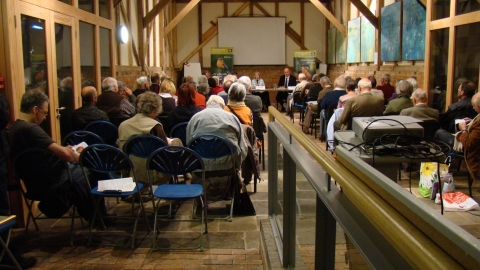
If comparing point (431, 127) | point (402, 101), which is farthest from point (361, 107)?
point (431, 127)

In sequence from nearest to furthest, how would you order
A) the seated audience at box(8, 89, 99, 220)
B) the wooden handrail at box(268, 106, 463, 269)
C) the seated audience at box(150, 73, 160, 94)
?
the wooden handrail at box(268, 106, 463, 269), the seated audience at box(8, 89, 99, 220), the seated audience at box(150, 73, 160, 94)

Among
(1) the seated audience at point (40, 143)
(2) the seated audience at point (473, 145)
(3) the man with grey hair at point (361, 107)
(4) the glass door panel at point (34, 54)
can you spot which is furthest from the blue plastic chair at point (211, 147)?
(3) the man with grey hair at point (361, 107)

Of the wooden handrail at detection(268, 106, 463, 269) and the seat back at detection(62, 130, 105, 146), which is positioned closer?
the wooden handrail at detection(268, 106, 463, 269)

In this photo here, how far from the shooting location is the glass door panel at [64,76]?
5.15 metres

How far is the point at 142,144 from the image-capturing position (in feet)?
12.8

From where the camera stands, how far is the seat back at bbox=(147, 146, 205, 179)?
3.59 meters

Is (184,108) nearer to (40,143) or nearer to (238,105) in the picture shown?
(238,105)

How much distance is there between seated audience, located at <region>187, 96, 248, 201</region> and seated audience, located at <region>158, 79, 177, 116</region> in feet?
6.29

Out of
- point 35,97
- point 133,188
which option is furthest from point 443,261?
point 35,97

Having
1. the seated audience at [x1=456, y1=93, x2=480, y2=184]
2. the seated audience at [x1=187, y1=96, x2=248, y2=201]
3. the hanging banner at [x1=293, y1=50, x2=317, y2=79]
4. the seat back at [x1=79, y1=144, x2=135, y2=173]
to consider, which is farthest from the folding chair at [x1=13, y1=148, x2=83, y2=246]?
the hanging banner at [x1=293, y1=50, x2=317, y2=79]

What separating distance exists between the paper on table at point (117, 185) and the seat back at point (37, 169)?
0.27 metres

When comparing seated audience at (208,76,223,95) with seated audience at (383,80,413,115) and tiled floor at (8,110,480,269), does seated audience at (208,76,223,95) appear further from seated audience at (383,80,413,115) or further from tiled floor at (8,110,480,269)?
tiled floor at (8,110,480,269)

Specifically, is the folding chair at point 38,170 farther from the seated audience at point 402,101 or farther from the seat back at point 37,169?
the seated audience at point 402,101

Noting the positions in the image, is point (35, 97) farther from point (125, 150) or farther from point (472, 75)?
point (472, 75)
